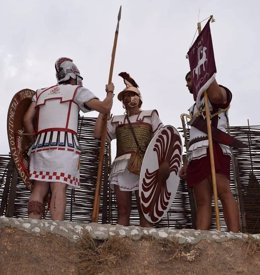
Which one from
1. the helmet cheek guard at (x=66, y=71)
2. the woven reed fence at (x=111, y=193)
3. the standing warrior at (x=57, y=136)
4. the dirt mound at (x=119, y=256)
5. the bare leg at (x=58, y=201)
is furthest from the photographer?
the woven reed fence at (x=111, y=193)

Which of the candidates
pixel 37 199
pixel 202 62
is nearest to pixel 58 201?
pixel 37 199

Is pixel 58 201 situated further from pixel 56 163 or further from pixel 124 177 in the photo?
pixel 124 177

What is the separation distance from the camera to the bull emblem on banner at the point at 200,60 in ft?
10.7

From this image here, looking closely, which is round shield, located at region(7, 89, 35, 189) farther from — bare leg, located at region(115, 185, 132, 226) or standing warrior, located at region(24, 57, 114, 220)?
bare leg, located at region(115, 185, 132, 226)

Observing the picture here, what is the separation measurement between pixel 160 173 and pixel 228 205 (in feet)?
2.16

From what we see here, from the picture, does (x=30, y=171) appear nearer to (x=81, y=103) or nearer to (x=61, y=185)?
(x=61, y=185)

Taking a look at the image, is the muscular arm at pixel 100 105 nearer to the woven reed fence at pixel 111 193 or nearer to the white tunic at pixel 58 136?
the white tunic at pixel 58 136

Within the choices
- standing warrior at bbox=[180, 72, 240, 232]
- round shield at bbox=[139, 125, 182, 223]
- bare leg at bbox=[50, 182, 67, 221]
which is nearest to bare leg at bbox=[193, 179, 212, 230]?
standing warrior at bbox=[180, 72, 240, 232]

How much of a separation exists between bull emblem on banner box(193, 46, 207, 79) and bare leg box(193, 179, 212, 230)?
69 centimetres

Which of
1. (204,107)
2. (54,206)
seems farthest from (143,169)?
(54,206)

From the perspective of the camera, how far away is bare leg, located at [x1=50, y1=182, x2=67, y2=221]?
9.23 feet

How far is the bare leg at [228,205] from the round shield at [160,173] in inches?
20.2

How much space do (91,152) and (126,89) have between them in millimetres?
1187

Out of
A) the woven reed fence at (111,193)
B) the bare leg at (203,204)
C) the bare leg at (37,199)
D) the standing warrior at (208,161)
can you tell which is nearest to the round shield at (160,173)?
the standing warrior at (208,161)
